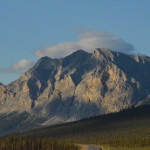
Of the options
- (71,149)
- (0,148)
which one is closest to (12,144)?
(0,148)

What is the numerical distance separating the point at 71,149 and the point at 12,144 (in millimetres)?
25977

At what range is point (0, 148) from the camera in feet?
596

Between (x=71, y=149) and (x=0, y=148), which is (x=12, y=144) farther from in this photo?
(x=71, y=149)

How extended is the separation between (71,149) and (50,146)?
9605mm

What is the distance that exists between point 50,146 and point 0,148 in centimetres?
2399

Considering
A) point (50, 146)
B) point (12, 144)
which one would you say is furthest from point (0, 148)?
point (50, 146)

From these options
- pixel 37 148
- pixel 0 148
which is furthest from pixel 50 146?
pixel 0 148

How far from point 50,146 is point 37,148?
8522mm

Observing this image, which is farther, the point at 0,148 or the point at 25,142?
the point at 25,142

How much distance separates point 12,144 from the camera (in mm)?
186875

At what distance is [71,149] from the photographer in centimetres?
19288

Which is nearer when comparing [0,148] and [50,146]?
[0,148]

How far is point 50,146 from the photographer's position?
194875mm

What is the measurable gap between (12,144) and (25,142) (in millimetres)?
8557
